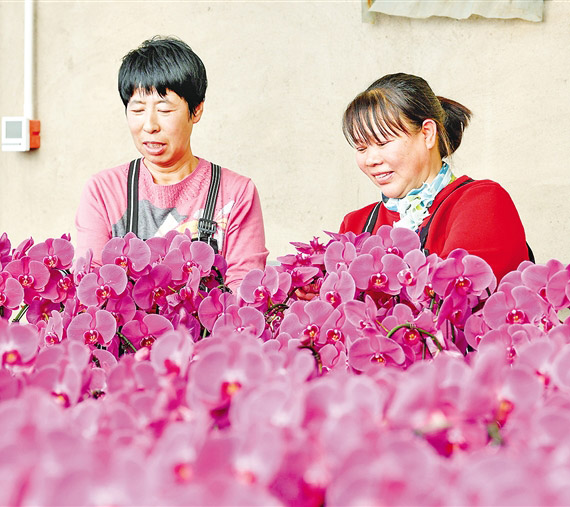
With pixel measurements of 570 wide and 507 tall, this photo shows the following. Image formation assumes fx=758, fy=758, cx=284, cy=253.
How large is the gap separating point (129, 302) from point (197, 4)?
214 centimetres

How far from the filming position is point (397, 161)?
4.15ft

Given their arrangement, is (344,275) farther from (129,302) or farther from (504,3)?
(504,3)

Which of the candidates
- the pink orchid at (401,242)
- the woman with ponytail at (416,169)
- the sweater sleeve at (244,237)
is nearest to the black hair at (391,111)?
the woman with ponytail at (416,169)

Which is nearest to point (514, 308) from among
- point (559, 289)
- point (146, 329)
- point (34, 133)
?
point (559, 289)

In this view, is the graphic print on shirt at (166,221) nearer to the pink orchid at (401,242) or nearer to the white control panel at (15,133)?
the pink orchid at (401,242)

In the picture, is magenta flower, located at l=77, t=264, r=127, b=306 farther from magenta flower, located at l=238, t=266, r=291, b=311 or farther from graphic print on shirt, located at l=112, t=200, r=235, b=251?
graphic print on shirt, located at l=112, t=200, r=235, b=251

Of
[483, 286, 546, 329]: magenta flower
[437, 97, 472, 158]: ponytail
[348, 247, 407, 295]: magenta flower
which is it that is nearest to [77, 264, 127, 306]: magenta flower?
[348, 247, 407, 295]: magenta flower

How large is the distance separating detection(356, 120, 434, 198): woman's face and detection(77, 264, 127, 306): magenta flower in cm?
62

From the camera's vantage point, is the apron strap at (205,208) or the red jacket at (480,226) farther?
the apron strap at (205,208)

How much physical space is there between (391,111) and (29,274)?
27.6 inches

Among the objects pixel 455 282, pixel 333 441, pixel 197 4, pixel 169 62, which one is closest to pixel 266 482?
pixel 333 441

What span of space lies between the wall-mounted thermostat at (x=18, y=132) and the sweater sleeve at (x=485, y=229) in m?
1.95

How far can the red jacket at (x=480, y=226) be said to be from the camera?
1.06 m

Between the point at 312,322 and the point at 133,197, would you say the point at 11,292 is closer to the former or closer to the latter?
the point at 312,322
